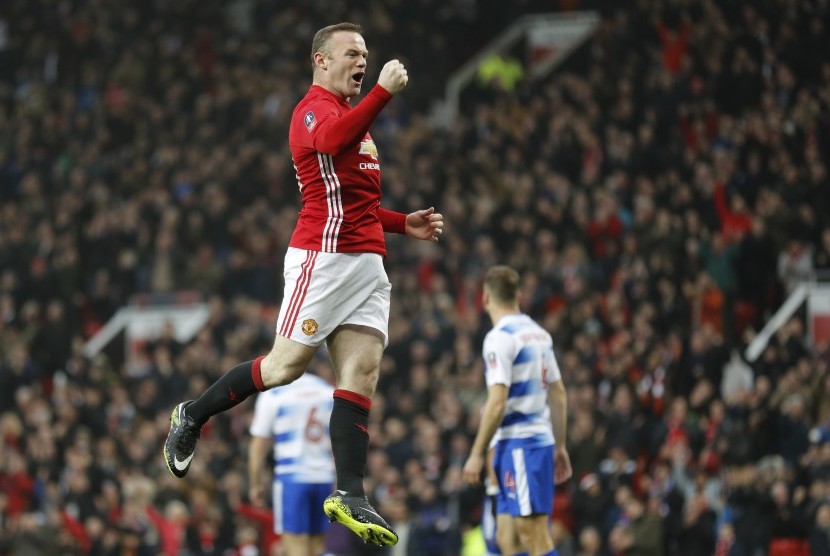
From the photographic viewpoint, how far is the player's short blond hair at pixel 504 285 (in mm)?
9617

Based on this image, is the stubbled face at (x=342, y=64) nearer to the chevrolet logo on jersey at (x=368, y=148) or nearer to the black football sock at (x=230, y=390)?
the chevrolet logo on jersey at (x=368, y=148)

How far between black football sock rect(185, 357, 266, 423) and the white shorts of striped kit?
0.29m

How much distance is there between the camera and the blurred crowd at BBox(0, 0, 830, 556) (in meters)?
14.2

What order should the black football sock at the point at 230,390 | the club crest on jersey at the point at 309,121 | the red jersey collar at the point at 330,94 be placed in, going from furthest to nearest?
the black football sock at the point at 230,390, the red jersey collar at the point at 330,94, the club crest on jersey at the point at 309,121

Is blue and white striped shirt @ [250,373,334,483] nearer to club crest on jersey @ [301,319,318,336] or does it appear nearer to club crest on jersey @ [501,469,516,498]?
club crest on jersey @ [501,469,516,498]

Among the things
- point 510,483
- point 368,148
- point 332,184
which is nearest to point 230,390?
point 332,184

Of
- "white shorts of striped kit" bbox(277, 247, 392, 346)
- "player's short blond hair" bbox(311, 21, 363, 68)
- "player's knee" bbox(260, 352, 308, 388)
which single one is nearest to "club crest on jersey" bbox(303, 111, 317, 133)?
"player's short blond hair" bbox(311, 21, 363, 68)

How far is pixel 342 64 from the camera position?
23.1ft

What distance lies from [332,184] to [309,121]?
32 cm

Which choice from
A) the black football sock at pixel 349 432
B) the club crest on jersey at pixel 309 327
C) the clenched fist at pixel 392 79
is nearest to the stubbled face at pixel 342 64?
the clenched fist at pixel 392 79

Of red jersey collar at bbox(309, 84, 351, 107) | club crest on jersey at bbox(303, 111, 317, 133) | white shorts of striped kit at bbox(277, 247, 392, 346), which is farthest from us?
red jersey collar at bbox(309, 84, 351, 107)

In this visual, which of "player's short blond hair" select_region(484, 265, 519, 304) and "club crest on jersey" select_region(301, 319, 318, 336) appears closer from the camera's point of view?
"club crest on jersey" select_region(301, 319, 318, 336)

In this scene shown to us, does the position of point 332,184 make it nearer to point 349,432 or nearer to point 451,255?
point 349,432

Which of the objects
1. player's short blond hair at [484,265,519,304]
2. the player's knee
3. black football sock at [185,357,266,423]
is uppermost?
player's short blond hair at [484,265,519,304]
